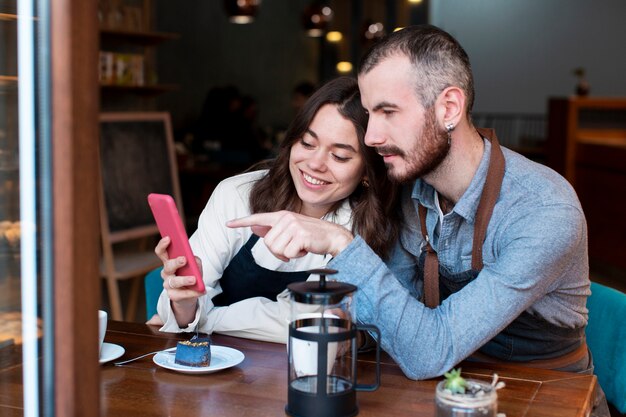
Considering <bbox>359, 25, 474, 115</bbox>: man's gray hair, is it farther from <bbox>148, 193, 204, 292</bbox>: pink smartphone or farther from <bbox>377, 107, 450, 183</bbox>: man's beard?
<bbox>148, 193, 204, 292</bbox>: pink smartphone

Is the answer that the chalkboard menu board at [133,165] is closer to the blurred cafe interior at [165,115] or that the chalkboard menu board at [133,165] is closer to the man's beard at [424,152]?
the blurred cafe interior at [165,115]

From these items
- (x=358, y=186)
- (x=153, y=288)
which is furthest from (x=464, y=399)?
(x=153, y=288)

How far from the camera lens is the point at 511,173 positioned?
69.0 inches

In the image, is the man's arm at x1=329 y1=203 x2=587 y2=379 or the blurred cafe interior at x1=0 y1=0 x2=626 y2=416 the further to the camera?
the man's arm at x1=329 y1=203 x2=587 y2=379

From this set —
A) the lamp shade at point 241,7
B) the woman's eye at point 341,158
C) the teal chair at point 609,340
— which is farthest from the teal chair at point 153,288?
the lamp shade at point 241,7

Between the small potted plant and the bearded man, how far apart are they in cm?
29

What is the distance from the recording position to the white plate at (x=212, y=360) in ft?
5.19

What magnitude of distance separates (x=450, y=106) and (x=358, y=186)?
0.45 metres

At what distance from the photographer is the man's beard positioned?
1.74 meters

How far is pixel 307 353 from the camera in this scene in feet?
4.53

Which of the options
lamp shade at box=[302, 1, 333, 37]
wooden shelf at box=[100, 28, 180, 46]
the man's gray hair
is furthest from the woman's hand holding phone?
lamp shade at box=[302, 1, 333, 37]

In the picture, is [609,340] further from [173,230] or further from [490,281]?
[173,230]

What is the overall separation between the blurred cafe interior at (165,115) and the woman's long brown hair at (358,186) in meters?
0.47

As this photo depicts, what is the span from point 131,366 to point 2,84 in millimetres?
882
